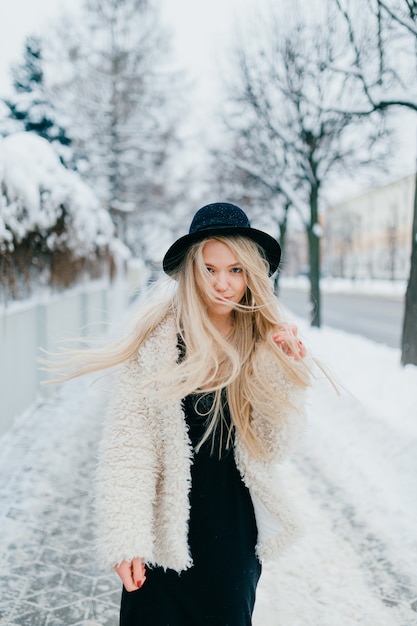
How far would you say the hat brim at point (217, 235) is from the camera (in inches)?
72.4

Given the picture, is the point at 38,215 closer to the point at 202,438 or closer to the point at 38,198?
the point at 38,198

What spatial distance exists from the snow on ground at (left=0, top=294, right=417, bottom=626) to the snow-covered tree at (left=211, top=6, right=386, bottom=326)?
4470 millimetres

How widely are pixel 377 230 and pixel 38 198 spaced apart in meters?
55.4

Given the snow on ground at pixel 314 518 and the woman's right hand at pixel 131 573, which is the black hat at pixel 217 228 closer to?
the snow on ground at pixel 314 518

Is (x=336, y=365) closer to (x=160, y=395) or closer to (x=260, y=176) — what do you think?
(x=160, y=395)

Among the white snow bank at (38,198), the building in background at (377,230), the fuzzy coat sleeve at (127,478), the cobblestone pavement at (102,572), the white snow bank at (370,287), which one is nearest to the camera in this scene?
the fuzzy coat sleeve at (127,478)

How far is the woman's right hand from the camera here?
1.55 m

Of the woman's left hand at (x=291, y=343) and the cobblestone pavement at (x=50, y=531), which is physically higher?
the woman's left hand at (x=291, y=343)

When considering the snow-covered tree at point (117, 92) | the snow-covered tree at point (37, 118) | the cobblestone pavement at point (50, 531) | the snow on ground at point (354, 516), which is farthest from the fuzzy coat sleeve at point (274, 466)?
the snow-covered tree at point (117, 92)

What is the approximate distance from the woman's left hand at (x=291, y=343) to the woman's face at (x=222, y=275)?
19 centimetres

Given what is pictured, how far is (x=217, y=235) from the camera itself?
1.86 m

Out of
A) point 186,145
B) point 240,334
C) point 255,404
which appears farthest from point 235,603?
point 186,145

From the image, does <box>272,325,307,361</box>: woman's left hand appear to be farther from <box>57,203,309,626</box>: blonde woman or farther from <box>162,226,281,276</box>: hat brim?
<box>162,226,281,276</box>: hat brim

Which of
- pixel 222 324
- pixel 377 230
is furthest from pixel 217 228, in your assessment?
pixel 377 230
